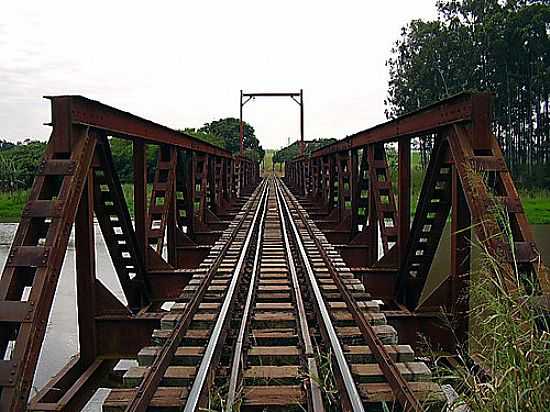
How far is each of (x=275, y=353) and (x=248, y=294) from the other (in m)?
1.71

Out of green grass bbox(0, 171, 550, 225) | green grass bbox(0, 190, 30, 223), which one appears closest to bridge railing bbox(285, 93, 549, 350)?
green grass bbox(0, 171, 550, 225)

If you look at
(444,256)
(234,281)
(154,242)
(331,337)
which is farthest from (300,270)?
(444,256)

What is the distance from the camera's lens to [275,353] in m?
4.76

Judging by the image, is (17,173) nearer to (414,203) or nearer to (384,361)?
(414,203)

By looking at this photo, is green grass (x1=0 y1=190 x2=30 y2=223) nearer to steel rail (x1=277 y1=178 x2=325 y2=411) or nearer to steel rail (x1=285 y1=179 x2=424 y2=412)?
steel rail (x1=277 y1=178 x2=325 y2=411)

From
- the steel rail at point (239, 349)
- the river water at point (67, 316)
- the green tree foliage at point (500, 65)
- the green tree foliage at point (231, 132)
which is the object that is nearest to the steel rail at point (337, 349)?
the steel rail at point (239, 349)

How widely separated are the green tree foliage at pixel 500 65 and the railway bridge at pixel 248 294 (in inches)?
1317

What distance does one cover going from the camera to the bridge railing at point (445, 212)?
470 cm

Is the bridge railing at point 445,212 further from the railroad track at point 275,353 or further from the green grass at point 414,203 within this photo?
the green grass at point 414,203

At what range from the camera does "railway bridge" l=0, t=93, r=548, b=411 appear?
4039 mm

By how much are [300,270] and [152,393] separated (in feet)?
14.1

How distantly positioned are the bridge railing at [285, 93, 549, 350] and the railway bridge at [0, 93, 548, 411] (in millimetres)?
17

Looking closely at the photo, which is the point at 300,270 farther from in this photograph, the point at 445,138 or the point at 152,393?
the point at 152,393

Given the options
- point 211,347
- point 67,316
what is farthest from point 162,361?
point 67,316
